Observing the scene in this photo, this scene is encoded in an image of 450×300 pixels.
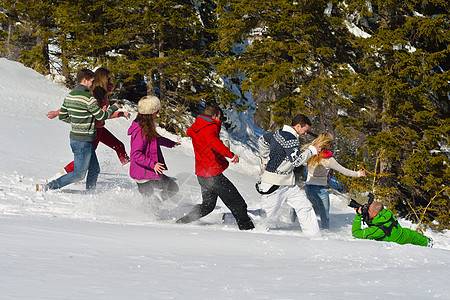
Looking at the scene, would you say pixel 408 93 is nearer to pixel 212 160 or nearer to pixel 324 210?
pixel 324 210

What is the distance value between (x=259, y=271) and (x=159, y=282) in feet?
2.68

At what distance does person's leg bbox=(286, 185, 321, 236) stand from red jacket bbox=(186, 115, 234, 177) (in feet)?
3.25

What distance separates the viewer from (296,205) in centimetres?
579

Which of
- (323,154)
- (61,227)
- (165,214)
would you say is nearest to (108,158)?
(165,214)

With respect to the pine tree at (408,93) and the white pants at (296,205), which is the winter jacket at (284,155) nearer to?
the white pants at (296,205)

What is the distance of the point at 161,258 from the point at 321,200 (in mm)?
4253

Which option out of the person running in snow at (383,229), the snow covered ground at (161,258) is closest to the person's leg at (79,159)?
the snow covered ground at (161,258)

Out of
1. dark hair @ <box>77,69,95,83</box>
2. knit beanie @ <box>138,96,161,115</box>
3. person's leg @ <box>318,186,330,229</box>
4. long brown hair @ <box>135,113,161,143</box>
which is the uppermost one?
dark hair @ <box>77,69,95,83</box>

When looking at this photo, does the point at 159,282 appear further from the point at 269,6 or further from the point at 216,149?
the point at 269,6

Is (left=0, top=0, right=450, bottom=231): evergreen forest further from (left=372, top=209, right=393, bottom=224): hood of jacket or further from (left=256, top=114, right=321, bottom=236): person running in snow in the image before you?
(left=256, top=114, right=321, bottom=236): person running in snow

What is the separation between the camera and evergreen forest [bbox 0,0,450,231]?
1345 cm

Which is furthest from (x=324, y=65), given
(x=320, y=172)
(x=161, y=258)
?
(x=161, y=258)

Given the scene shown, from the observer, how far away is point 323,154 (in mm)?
7047

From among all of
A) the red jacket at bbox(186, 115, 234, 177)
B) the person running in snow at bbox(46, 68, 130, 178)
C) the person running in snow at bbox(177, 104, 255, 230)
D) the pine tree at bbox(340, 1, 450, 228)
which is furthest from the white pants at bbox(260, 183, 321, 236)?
the pine tree at bbox(340, 1, 450, 228)
